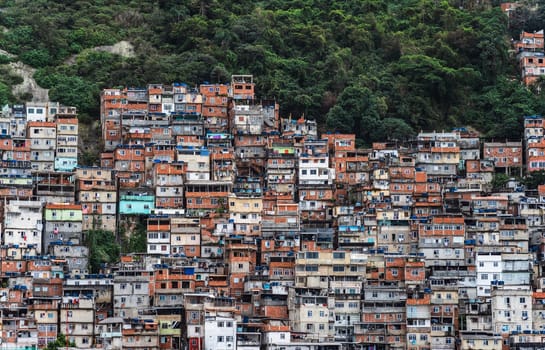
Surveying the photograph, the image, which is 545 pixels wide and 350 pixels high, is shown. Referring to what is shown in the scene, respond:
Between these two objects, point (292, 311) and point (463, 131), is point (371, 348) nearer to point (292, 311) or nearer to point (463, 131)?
point (292, 311)

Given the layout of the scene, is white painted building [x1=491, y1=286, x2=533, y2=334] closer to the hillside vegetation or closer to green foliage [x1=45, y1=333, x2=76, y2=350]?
green foliage [x1=45, y1=333, x2=76, y2=350]

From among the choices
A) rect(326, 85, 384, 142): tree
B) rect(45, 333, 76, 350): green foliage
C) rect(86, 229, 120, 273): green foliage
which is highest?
rect(326, 85, 384, 142): tree

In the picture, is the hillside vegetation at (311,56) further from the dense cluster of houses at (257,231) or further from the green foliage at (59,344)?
the green foliage at (59,344)

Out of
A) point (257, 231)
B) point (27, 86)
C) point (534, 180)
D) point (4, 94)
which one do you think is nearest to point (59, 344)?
point (257, 231)

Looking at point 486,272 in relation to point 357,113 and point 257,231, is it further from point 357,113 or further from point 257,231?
point 357,113

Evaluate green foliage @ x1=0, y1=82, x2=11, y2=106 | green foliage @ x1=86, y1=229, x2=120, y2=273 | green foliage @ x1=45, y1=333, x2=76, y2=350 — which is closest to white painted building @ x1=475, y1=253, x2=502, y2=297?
green foliage @ x1=86, y1=229, x2=120, y2=273

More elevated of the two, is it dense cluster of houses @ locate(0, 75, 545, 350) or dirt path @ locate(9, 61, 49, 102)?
dirt path @ locate(9, 61, 49, 102)

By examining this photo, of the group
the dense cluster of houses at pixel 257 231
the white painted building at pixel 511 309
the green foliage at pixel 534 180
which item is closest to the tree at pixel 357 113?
the dense cluster of houses at pixel 257 231
